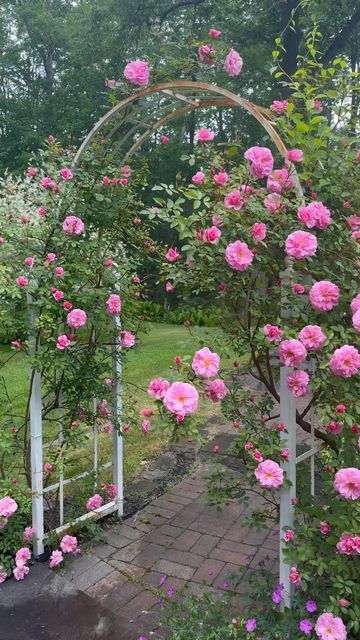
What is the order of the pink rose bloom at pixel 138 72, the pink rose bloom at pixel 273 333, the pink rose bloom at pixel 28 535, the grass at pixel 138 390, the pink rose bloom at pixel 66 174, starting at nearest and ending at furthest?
the pink rose bloom at pixel 273 333, the pink rose bloom at pixel 138 72, the pink rose bloom at pixel 66 174, the pink rose bloom at pixel 28 535, the grass at pixel 138 390

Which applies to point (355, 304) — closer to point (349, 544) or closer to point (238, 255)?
point (238, 255)

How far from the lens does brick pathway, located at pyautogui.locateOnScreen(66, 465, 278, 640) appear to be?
93.1 inches

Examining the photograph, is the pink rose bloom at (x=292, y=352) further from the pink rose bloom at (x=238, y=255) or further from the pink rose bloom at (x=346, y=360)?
the pink rose bloom at (x=238, y=255)

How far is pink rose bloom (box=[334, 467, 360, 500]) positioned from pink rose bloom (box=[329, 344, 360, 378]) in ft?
1.00

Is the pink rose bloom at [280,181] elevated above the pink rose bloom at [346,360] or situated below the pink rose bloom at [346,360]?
above

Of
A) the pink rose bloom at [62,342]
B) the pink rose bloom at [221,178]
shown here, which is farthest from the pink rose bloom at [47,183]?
the pink rose bloom at [221,178]

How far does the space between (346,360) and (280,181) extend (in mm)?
688

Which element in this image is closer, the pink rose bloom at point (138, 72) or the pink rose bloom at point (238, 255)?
the pink rose bloom at point (238, 255)

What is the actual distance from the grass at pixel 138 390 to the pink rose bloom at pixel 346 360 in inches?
21.1

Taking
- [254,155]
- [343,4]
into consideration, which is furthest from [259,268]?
[343,4]

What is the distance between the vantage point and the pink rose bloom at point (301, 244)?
1.73m

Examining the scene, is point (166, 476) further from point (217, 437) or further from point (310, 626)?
point (310, 626)

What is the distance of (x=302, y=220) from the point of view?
1781mm

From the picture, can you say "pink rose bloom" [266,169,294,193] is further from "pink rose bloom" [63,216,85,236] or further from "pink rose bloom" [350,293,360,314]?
Answer: "pink rose bloom" [63,216,85,236]
